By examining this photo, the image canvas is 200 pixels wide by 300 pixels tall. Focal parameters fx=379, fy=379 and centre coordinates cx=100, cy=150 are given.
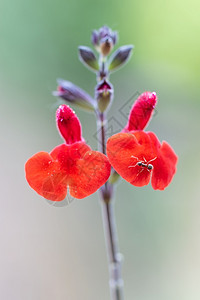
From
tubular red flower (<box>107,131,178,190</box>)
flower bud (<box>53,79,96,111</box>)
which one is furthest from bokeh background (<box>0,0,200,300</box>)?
tubular red flower (<box>107,131,178,190</box>)

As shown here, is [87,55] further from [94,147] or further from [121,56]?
[94,147]

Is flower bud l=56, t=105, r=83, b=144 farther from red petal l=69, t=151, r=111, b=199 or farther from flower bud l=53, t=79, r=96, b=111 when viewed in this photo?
red petal l=69, t=151, r=111, b=199

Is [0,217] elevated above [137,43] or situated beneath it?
situated beneath

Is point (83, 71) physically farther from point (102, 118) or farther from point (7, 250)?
point (102, 118)

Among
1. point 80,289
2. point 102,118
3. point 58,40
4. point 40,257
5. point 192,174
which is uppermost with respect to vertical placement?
point 58,40

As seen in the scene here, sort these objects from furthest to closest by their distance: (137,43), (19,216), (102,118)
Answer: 1. (137,43)
2. (19,216)
3. (102,118)

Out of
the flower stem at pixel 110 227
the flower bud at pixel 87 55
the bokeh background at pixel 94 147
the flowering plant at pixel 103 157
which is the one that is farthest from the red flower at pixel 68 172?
the bokeh background at pixel 94 147

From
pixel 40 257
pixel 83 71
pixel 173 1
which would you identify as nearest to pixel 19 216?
pixel 40 257
